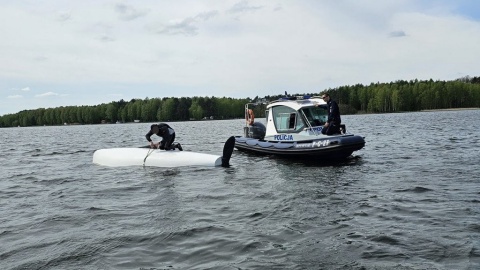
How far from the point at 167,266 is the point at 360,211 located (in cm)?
444

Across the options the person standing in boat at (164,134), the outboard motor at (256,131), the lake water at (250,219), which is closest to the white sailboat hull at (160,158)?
the person standing in boat at (164,134)

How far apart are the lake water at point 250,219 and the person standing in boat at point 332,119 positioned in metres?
2.53

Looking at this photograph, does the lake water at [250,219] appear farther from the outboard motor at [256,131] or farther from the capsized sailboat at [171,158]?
the outboard motor at [256,131]

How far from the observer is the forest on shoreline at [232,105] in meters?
139

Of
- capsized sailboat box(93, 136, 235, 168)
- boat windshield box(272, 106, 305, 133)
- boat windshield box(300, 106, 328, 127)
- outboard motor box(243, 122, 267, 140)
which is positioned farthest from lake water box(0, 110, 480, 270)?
outboard motor box(243, 122, 267, 140)

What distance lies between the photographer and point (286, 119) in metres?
19.4

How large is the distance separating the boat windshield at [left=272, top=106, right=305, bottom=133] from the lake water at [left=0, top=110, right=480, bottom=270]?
3.87 m

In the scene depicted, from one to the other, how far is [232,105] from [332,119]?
14961cm

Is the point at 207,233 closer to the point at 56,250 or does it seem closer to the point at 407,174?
the point at 56,250

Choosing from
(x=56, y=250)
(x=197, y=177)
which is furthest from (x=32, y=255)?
(x=197, y=177)

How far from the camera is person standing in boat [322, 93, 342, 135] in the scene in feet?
57.5

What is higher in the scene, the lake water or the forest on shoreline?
the forest on shoreline

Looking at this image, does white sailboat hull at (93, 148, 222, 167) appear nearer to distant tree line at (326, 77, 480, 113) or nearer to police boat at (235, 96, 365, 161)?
police boat at (235, 96, 365, 161)

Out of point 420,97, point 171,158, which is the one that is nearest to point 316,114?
point 171,158
